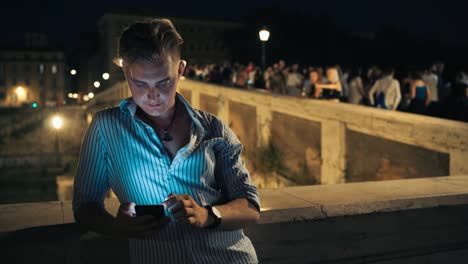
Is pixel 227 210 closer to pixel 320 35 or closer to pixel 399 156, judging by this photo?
pixel 399 156

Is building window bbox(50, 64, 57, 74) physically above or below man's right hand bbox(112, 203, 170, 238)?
above

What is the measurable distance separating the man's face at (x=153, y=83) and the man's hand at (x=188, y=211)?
322 millimetres

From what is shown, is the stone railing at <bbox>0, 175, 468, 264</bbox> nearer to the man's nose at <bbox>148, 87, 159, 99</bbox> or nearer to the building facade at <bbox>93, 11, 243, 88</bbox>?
the man's nose at <bbox>148, 87, 159, 99</bbox>

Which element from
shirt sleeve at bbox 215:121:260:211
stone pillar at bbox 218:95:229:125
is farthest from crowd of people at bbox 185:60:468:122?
shirt sleeve at bbox 215:121:260:211

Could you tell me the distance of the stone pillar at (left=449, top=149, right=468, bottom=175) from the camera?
7.16 meters

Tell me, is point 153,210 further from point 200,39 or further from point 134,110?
point 200,39

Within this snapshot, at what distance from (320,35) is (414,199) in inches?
2525

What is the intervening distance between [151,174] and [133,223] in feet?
0.62

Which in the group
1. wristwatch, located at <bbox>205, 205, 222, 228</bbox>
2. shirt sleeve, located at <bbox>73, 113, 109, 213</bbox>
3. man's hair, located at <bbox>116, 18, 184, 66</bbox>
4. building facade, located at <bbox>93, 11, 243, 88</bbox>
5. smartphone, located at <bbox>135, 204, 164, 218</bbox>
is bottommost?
wristwatch, located at <bbox>205, 205, 222, 228</bbox>

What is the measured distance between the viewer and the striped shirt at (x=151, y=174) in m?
1.82

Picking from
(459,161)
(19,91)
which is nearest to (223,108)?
(459,161)

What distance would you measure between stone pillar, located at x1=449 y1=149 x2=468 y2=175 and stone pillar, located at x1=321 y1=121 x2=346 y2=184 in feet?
9.86

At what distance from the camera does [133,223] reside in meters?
1.69

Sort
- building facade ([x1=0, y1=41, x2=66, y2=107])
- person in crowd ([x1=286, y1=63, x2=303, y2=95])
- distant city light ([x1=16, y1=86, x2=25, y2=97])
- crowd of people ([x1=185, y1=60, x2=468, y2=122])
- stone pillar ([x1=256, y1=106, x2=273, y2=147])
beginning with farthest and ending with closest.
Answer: distant city light ([x1=16, y1=86, x2=25, y2=97]) < building facade ([x1=0, y1=41, x2=66, y2=107]) < person in crowd ([x1=286, y1=63, x2=303, y2=95]) < stone pillar ([x1=256, y1=106, x2=273, y2=147]) < crowd of people ([x1=185, y1=60, x2=468, y2=122])
